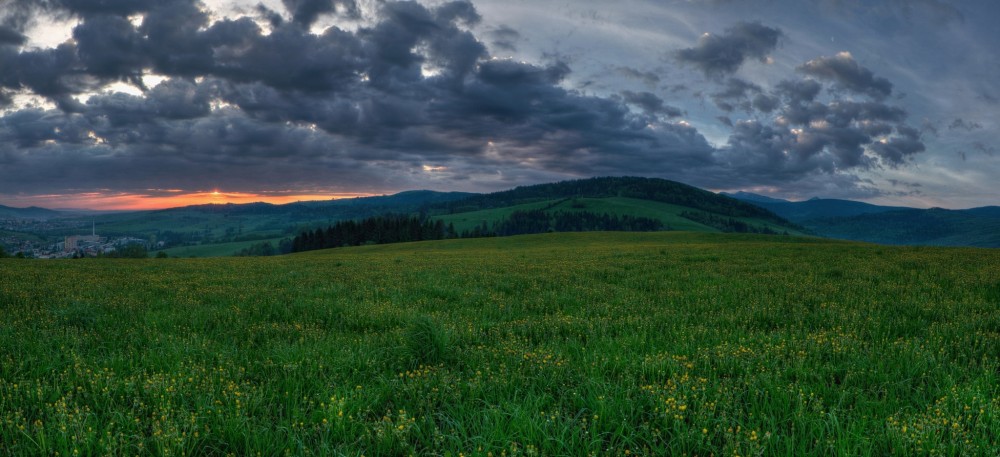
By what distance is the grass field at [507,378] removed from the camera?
372cm

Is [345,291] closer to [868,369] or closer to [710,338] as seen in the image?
[710,338]

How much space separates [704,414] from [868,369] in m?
2.80

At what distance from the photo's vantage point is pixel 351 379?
5141 millimetres

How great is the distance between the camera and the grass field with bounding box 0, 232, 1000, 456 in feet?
12.2

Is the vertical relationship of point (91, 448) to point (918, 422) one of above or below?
below

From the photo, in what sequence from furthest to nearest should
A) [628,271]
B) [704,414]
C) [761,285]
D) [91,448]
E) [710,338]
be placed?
1. [628,271]
2. [761,285]
3. [710,338]
4. [704,414]
5. [91,448]

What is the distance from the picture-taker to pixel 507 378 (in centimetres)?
510

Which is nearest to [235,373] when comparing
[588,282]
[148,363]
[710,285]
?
[148,363]

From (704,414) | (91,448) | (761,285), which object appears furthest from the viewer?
(761,285)

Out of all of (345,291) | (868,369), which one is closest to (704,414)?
(868,369)

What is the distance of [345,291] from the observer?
41.1 feet

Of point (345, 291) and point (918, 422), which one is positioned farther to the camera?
point (345, 291)

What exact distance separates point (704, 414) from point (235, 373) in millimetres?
5125

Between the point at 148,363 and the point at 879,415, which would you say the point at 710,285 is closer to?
the point at 879,415
